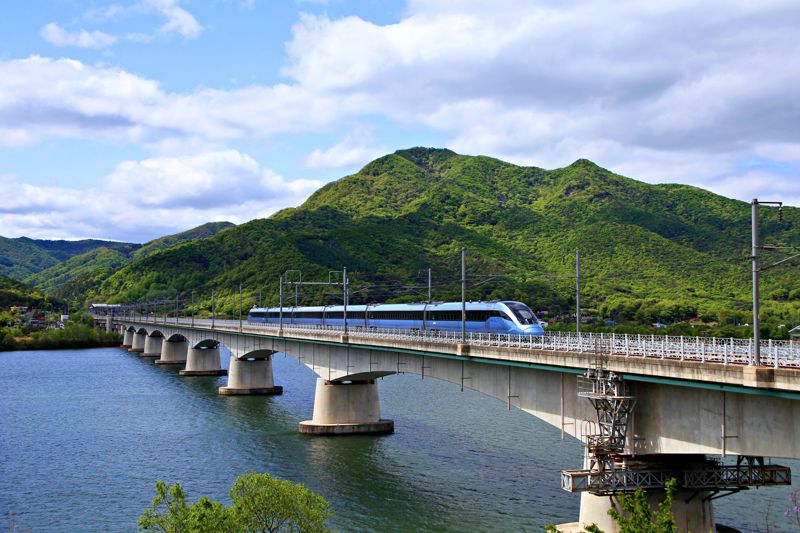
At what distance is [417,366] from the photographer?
48562mm

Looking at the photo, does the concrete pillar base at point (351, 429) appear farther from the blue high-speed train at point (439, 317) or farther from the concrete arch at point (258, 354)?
the concrete arch at point (258, 354)

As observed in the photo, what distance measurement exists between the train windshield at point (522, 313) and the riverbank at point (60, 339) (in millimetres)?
142145

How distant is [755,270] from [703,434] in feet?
21.9

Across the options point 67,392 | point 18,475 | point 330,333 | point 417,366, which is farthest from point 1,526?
point 67,392

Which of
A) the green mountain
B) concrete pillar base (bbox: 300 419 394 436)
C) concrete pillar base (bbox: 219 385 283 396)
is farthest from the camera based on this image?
the green mountain

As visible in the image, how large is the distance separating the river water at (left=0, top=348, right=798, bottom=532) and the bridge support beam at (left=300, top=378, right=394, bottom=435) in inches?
49.2

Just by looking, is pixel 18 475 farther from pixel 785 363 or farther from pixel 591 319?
pixel 591 319

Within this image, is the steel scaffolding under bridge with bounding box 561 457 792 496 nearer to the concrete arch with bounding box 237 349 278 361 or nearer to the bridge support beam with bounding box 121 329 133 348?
the concrete arch with bounding box 237 349 278 361

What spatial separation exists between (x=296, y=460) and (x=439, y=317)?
57.1 ft

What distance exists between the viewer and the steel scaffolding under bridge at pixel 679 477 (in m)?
27.7

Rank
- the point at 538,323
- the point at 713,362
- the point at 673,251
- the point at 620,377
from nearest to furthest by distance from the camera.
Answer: the point at 713,362 → the point at 620,377 → the point at 538,323 → the point at 673,251

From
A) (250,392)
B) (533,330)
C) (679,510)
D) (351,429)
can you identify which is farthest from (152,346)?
(679,510)

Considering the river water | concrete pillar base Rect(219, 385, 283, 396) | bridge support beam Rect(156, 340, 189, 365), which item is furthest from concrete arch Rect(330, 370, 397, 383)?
bridge support beam Rect(156, 340, 189, 365)

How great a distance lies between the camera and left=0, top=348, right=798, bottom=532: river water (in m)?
37.1
